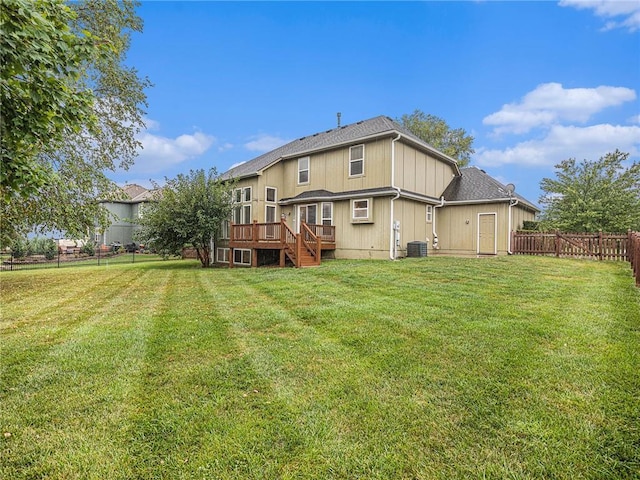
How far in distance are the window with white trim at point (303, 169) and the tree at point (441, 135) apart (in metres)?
15.4

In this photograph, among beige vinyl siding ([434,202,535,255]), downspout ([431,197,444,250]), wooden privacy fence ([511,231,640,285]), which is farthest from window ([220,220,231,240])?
wooden privacy fence ([511,231,640,285])

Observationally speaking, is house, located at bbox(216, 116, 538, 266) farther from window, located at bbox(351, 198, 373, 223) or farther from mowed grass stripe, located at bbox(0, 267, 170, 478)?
mowed grass stripe, located at bbox(0, 267, 170, 478)

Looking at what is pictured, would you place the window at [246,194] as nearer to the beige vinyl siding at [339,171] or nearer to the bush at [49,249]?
the beige vinyl siding at [339,171]

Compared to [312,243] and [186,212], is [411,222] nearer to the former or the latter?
[312,243]

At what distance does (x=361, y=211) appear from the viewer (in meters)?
14.2

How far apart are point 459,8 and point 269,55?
910cm

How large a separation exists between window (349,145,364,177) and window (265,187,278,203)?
4428mm

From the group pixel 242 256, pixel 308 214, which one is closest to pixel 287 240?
pixel 308 214

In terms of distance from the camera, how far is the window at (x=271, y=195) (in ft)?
55.3

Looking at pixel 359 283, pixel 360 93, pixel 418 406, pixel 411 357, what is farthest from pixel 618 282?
pixel 360 93

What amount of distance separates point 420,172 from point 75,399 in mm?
14964

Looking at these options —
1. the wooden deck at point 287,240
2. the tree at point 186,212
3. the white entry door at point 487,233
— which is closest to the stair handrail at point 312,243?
the wooden deck at point 287,240

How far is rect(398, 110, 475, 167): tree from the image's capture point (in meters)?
28.4

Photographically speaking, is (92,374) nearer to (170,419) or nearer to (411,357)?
(170,419)
